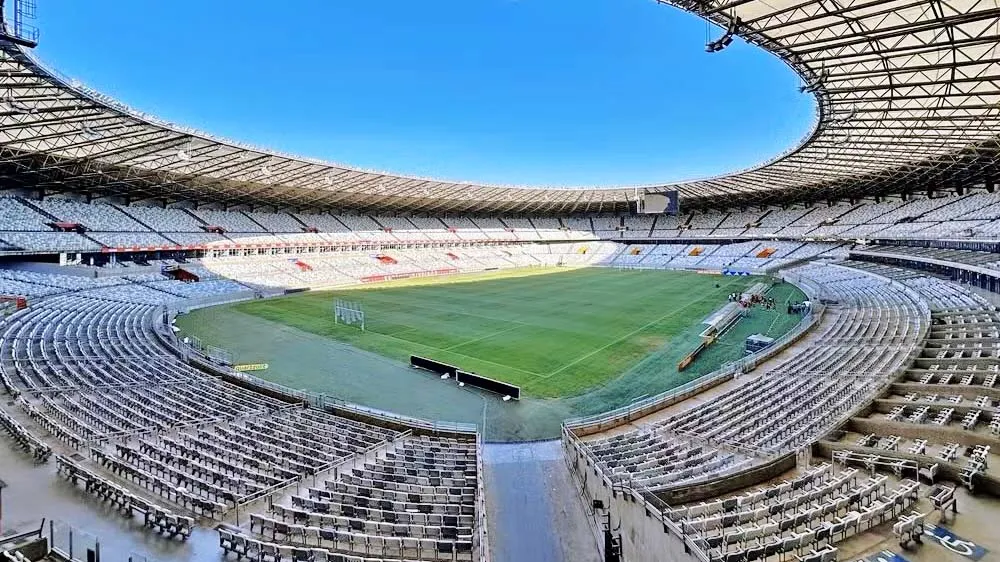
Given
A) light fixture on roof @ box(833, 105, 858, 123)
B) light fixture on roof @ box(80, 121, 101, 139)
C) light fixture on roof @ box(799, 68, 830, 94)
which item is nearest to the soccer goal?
light fixture on roof @ box(80, 121, 101, 139)

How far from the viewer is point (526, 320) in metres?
35.5

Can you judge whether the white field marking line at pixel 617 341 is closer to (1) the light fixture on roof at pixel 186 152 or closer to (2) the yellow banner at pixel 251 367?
(2) the yellow banner at pixel 251 367

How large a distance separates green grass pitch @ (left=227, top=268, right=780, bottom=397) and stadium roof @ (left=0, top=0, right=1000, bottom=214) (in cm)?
1316

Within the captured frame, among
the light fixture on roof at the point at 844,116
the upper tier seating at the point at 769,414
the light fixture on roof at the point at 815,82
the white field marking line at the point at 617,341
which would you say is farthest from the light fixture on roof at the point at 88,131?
the light fixture on roof at the point at 844,116

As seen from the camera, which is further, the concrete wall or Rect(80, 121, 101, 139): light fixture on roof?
Rect(80, 121, 101, 139): light fixture on roof

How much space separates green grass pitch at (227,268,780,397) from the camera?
24891 mm

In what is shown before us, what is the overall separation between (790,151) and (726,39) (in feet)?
94.3

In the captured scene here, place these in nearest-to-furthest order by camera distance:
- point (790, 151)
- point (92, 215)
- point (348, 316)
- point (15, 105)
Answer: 1. point (15, 105)
2. point (348, 316)
3. point (790, 151)
4. point (92, 215)

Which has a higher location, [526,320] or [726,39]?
[726,39]

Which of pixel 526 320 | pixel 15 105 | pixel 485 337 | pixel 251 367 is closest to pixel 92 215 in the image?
pixel 15 105

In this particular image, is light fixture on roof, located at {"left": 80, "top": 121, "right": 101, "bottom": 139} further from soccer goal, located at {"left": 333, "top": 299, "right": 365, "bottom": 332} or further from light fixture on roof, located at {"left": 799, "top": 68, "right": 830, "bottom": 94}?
light fixture on roof, located at {"left": 799, "top": 68, "right": 830, "bottom": 94}

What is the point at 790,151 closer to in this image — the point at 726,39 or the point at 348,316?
the point at 726,39

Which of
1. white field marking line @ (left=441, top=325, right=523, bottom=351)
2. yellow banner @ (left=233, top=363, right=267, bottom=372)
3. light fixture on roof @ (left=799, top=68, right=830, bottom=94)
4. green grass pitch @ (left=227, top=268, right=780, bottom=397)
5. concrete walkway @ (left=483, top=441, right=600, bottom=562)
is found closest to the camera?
concrete walkway @ (left=483, top=441, right=600, bottom=562)

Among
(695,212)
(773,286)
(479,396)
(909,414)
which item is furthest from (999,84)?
(695,212)
